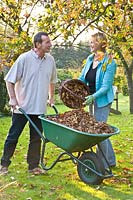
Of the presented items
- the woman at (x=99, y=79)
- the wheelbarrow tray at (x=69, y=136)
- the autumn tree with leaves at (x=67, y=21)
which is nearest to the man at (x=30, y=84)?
the wheelbarrow tray at (x=69, y=136)

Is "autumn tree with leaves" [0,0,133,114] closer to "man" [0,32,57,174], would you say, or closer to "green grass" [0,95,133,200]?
"man" [0,32,57,174]

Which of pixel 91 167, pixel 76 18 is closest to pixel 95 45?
pixel 91 167

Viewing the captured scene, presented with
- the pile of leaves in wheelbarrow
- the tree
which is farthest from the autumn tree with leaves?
the pile of leaves in wheelbarrow

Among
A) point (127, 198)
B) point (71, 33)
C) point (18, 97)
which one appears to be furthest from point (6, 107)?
point (127, 198)

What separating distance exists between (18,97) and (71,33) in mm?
2680

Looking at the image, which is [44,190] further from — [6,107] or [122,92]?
[122,92]

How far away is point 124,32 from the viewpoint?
6227mm

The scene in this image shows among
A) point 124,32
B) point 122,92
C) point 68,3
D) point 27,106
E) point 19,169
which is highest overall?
point 68,3

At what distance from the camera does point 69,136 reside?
404cm

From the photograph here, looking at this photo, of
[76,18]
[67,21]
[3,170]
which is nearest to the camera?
[3,170]

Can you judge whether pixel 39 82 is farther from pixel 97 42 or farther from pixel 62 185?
pixel 62 185

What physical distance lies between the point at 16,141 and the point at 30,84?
0.68 m

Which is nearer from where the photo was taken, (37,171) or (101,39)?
(101,39)

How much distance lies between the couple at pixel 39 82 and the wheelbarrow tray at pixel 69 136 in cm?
35
